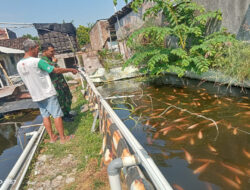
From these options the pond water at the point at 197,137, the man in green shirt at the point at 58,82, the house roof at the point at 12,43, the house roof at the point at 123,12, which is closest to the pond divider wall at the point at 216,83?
the pond water at the point at 197,137

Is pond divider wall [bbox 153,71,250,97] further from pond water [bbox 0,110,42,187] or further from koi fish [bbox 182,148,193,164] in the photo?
pond water [bbox 0,110,42,187]

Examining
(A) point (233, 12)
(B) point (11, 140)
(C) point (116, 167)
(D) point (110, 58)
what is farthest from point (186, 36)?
(D) point (110, 58)

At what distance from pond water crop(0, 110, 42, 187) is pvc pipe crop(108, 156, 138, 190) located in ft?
8.60

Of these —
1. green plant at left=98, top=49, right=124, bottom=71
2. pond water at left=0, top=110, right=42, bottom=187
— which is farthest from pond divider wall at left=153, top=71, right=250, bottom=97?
pond water at left=0, top=110, right=42, bottom=187

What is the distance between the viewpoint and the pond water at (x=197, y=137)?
2555 mm

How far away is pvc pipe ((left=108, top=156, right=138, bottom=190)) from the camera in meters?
1.41

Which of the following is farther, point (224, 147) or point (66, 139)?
point (66, 139)

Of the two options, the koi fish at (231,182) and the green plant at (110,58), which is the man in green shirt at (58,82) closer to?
the koi fish at (231,182)

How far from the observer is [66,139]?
3934mm

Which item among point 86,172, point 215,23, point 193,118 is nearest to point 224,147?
point 193,118

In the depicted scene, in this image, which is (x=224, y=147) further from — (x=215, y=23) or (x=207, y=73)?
(x=215, y=23)

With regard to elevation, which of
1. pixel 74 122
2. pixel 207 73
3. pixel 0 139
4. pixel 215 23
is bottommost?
pixel 0 139

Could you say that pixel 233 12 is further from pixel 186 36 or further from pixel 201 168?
pixel 201 168

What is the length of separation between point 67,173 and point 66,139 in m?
1.12
